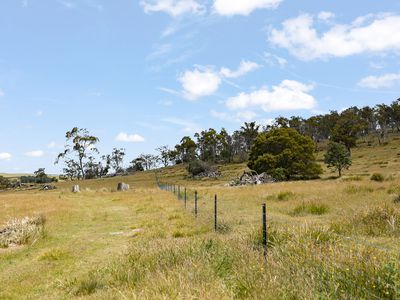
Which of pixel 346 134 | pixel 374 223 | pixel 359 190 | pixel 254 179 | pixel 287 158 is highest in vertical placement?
pixel 346 134

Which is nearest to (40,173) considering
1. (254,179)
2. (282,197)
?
(254,179)

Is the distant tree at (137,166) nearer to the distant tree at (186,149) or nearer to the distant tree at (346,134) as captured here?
the distant tree at (186,149)

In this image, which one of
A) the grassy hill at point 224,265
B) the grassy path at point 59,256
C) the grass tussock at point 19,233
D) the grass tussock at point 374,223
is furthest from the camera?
the grass tussock at point 19,233

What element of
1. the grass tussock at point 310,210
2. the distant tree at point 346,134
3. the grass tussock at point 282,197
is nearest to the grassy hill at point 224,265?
the grass tussock at point 310,210

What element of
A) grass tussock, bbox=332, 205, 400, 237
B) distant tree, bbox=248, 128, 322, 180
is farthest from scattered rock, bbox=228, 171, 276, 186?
grass tussock, bbox=332, 205, 400, 237

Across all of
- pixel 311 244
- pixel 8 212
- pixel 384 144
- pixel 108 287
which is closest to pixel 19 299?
pixel 108 287

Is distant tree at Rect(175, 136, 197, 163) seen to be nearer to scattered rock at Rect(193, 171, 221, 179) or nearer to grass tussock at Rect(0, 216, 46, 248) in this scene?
scattered rock at Rect(193, 171, 221, 179)

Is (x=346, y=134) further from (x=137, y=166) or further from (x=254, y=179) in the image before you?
(x=137, y=166)

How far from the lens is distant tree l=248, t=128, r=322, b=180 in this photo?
2361 inches

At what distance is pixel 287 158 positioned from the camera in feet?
200

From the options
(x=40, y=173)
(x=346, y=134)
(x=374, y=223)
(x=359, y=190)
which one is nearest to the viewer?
(x=374, y=223)

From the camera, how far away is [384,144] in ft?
334

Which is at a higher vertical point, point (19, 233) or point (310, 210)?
point (310, 210)

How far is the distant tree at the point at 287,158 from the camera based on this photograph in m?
60.0
